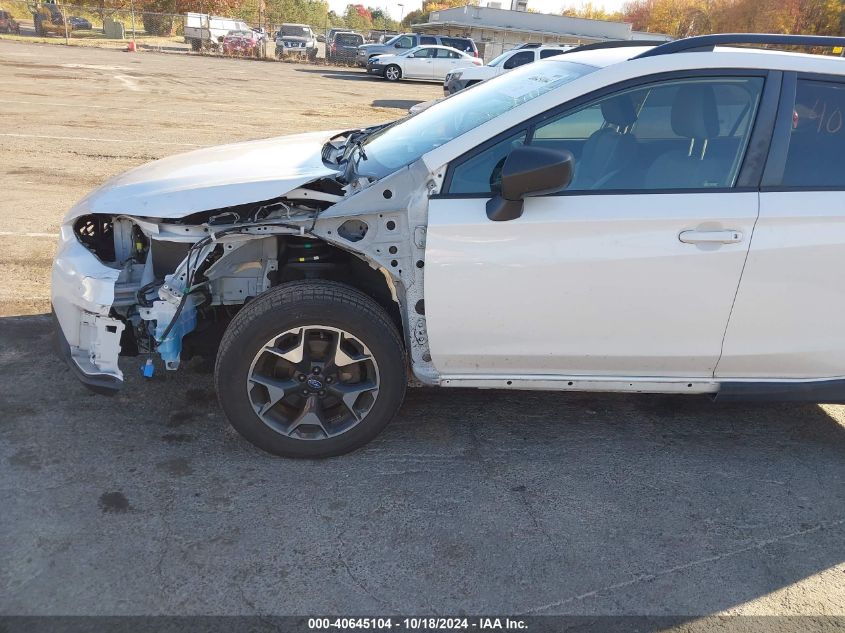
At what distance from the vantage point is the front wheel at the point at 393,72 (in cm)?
2844

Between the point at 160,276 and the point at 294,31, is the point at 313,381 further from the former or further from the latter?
the point at 294,31

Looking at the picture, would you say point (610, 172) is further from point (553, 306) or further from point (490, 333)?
point (490, 333)

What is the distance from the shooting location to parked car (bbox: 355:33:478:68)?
30344 millimetres

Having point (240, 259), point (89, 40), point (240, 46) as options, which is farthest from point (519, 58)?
point (89, 40)

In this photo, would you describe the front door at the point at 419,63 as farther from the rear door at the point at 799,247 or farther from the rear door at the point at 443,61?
the rear door at the point at 799,247

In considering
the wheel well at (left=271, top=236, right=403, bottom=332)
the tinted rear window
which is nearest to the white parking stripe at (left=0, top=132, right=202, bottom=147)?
the wheel well at (left=271, top=236, right=403, bottom=332)

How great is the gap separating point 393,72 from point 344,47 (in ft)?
25.4

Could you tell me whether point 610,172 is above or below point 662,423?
above

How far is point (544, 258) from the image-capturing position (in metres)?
2.99

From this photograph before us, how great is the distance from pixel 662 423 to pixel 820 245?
1.25 metres

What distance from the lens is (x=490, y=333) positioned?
314 centimetres

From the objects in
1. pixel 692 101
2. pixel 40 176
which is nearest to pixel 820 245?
pixel 692 101

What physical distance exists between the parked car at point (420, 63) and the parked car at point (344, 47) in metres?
6.83

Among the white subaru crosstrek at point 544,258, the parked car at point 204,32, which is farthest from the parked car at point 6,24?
the white subaru crosstrek at point 544,258
